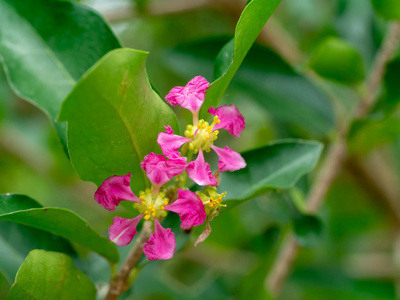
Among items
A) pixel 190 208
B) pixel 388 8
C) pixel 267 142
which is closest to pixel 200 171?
pixel 190 208

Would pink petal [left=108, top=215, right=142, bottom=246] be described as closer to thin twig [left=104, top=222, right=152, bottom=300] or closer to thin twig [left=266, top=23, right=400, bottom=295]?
thin twig [left=104, top=222, right=152, bottom=300]

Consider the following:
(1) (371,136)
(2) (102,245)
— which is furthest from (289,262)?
(2) (102,245)

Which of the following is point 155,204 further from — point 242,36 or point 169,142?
point 242,36

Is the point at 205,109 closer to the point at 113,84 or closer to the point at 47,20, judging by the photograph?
the point at 113,84

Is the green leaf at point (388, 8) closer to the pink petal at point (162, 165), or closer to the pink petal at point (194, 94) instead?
the pink petal at point (194, 94)

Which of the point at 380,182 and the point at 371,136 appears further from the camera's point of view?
the point at 380,182

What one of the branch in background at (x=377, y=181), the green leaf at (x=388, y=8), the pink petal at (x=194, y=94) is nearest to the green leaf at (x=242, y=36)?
the pink petal at (x=194, y=94)
